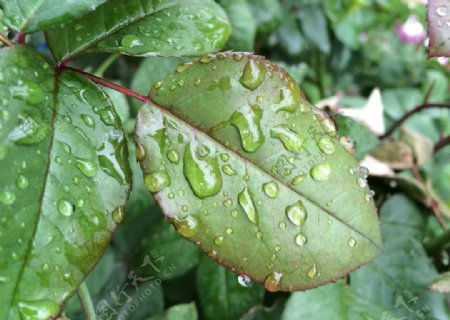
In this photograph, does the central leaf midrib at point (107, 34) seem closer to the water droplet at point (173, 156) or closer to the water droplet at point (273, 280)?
the water droplet at point (173, 156)

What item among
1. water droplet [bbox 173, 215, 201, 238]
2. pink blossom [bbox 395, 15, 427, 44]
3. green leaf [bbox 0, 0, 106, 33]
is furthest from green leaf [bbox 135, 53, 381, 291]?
pink blossom [bbox 395, 15, 427, 44]

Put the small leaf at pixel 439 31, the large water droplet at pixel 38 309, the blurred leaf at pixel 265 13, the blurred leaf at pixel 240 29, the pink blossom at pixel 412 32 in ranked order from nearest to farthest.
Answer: the large water droplet at pixel 38 309
the small leaf at pixel 439 31
the blurred leaf at pixel 240 29
the blurred leaf at pixel 265 13
the pink blossom at pixel 412 32

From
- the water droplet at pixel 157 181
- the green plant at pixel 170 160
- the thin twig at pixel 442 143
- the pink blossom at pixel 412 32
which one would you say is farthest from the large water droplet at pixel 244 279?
the pink blossom at pixel 412 32

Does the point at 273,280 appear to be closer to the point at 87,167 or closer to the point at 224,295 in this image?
the point at 87,167

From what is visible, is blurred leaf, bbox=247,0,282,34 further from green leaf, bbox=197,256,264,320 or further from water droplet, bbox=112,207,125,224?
water droplet, bbox=112,207,125,224

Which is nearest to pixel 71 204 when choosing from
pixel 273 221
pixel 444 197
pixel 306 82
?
pixel 273 221

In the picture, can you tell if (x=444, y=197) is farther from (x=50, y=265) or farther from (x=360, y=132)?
(x=50, y=265)
